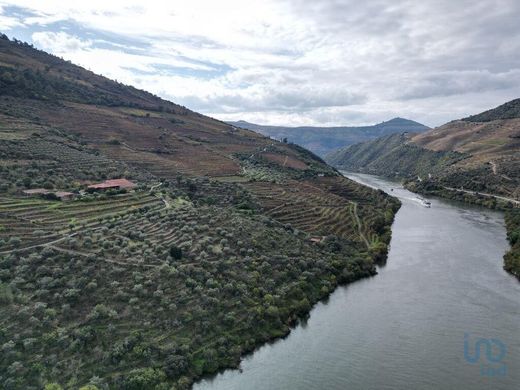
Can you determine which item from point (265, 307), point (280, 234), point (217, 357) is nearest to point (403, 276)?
point (280, 234)

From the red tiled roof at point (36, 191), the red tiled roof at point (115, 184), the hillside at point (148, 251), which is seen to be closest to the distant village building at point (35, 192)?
the red tiled roof at point (36, 191)

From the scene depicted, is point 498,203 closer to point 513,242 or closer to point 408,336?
point 513,242

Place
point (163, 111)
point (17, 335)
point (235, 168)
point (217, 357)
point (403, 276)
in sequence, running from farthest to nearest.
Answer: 1. point (163, 111)
2. point (235, 168)
3. point (403, 276)
4. point (217, 357)
5. point (17, 335)

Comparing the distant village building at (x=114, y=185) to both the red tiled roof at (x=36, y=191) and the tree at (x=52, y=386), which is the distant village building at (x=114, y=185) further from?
the tree at (x=52, y=386)

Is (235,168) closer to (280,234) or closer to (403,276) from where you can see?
(280,234)

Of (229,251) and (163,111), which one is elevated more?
(163,111)
